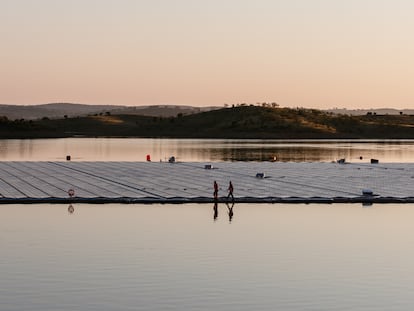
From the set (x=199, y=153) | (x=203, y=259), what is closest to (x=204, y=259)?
(x=203, y=259)

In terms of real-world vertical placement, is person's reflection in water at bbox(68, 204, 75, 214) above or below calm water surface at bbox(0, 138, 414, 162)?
below

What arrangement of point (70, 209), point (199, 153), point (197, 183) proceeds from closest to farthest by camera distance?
1. point (70, 209)
2. point (197, 183)
3. point (199, 153)

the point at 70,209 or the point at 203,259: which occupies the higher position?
the point at 70,209

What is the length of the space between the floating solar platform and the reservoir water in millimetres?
4039

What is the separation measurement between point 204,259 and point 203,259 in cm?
3

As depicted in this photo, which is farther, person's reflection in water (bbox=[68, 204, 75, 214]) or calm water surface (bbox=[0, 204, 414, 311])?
person's reflection in water (bbox=[68, 204, 75, 214])

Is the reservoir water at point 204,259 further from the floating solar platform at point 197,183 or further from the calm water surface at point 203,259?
the floating solar platform at point 197,183

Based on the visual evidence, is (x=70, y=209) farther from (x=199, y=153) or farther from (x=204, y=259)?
(x=199, y=153)

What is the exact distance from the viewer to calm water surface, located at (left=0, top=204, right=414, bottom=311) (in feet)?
75.9

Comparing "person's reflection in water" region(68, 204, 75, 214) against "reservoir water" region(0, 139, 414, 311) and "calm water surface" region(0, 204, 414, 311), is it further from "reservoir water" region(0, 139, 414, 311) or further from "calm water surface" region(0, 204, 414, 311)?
"calm water surface" region(0, 204, 414, 311)

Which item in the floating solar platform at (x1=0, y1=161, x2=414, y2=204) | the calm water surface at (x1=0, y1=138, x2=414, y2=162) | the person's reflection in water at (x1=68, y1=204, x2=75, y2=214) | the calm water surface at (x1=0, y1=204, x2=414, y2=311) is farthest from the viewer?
the calm water surface at (x1=0, y1=138, x2=414, y2=162)

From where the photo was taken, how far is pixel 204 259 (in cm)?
2892

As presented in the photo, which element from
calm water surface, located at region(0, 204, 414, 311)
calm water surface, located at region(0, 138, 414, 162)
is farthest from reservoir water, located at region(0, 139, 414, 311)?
calm water surface, located at region(0, 138, 414, 162)

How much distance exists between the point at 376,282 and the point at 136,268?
6774 mm
